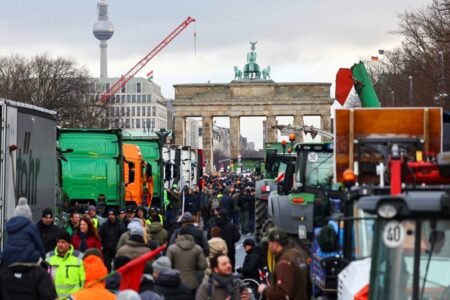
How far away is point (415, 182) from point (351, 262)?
1292mm

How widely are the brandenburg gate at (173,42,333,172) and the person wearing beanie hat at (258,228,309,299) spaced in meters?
128

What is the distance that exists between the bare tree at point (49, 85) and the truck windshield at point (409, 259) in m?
74.9

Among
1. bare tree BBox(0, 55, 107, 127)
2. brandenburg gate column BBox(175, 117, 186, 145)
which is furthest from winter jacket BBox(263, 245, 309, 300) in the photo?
brandenburg gate column BBox(175, 117, 186, 145)

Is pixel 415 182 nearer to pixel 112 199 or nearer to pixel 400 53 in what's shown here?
pixel 112 199

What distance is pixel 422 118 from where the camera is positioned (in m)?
15.3

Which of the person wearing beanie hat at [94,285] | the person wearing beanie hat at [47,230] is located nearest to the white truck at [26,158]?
the person wearing beanie hat at [47,230]

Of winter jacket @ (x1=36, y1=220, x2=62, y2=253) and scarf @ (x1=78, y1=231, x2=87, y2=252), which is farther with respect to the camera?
scarf @ (x1=78, y1=231, x2=87, y2=252)

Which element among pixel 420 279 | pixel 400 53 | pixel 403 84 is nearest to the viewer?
pixel 420 279

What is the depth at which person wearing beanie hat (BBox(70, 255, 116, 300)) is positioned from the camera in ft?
31.8

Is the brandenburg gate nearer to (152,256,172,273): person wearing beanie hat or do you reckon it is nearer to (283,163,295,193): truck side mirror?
(283,163,295,193): truck side mirror

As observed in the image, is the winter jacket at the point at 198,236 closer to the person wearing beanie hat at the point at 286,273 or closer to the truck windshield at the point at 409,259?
the person wearing beanie hat at the point at 286,273

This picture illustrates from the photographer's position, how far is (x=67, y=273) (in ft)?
46.0

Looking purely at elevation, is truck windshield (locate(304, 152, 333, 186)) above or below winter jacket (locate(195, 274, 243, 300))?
above

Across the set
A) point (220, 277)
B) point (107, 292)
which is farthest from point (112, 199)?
point (107, 292)
